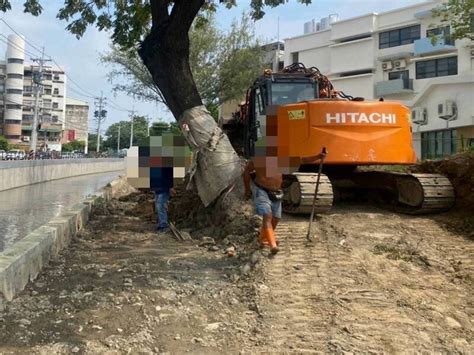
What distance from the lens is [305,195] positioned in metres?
7.46

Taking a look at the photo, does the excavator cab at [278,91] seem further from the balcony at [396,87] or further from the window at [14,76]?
the window at [14,76]

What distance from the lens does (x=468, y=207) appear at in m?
8.02

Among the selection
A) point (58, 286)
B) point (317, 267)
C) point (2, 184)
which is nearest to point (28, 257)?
point (58, 286)

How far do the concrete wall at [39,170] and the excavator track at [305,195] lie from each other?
47.8ft

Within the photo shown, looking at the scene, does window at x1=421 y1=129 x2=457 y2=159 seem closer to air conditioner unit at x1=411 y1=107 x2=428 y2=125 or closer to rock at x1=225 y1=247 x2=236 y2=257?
air conditioner unit at x1=411 y1=107 x2=428 y2=125

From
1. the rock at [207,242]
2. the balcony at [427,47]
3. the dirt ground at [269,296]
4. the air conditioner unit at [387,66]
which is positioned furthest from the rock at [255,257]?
the air conditioner unit at [387,66]

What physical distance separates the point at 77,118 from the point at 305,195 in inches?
5481

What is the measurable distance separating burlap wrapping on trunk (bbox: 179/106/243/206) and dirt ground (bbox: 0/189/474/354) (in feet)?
4.32

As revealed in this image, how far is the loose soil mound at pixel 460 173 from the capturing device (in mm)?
8148

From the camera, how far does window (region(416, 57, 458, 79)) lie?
139 feet

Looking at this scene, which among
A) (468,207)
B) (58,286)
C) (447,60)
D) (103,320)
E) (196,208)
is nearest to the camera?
(103,320)

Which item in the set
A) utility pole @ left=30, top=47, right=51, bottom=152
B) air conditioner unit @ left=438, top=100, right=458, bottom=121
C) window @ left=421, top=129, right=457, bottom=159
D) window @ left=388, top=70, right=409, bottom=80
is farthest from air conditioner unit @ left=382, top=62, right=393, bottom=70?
utility pole @ left=30, top=47, right=51, bottom=152

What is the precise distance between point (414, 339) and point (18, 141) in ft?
357

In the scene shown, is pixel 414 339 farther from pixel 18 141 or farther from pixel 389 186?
pixel 18 141
